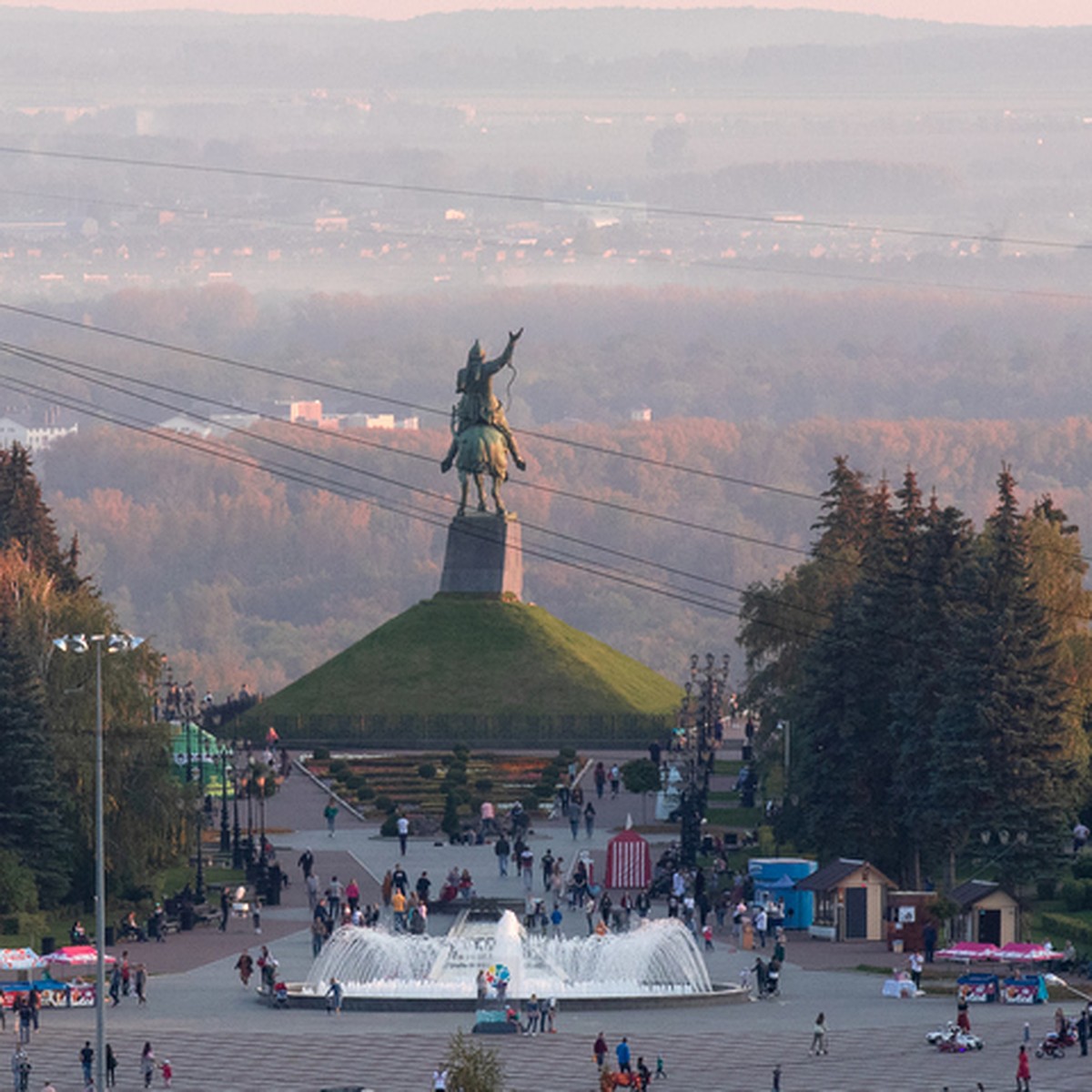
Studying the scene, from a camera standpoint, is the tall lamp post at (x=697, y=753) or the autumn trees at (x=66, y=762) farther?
the tall lamp post at (x=697, y=753)

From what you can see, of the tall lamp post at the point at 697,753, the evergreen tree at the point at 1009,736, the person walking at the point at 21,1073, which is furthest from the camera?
the tall lamp post at the point at 697,753

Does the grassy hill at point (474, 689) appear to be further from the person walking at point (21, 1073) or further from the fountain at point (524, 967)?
the person walking at point (21, 1073)

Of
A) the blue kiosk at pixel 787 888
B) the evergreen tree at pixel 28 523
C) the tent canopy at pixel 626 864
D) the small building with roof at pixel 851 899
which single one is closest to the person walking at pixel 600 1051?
the small building with roof at pixel 851 899

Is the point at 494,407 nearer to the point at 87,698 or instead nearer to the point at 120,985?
the point at 87,698

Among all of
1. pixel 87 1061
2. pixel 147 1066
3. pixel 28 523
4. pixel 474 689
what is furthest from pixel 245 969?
pixel 474 689

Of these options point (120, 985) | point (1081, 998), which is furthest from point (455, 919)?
point (1081, 998)

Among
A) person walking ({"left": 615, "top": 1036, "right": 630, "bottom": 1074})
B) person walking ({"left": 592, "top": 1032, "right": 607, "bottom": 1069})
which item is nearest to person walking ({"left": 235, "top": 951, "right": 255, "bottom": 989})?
person walking ({"left": 592, "top": 1032, "right": 607, "bottom": 1069})
